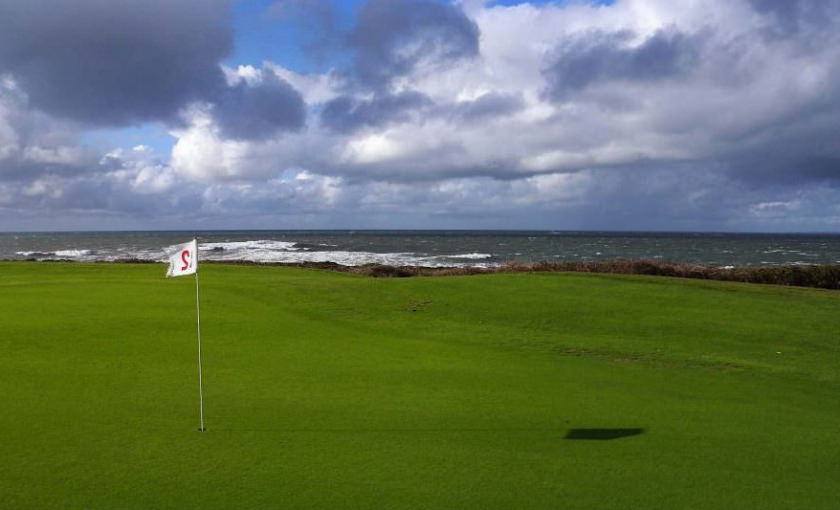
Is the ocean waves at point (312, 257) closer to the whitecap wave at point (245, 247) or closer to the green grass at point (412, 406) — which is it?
the whitecap wave at point (245, 247)

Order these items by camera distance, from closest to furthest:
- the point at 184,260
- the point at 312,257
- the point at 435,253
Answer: the point at 184,260
the point at 312,257
the point at 435,253

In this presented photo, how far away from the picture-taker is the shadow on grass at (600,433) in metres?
7.24

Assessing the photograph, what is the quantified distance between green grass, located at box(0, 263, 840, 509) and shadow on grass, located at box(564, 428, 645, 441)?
18 centimetres

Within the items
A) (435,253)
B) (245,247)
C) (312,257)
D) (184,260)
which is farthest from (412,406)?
(245,247)

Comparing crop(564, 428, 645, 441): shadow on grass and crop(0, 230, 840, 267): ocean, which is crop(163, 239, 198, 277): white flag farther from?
crop(0, 230, 840, 267): ocean

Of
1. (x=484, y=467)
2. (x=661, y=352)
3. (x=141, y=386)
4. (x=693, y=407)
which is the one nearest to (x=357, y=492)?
(x=484, y=467)

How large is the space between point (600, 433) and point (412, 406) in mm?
2496

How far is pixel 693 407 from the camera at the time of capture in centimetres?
880

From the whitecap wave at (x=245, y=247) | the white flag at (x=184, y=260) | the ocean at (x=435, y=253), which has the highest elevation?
the white flag at (x=184, y=260)

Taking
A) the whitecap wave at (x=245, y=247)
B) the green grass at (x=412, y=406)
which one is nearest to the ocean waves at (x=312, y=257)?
the whitecap wave at (x=245, y=247)

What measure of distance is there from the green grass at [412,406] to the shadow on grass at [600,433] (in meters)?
0.18

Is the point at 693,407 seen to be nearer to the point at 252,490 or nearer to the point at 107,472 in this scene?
the point at 252,490

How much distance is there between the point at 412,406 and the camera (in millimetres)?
8289

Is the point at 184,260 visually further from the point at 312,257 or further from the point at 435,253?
the point at 435,253
